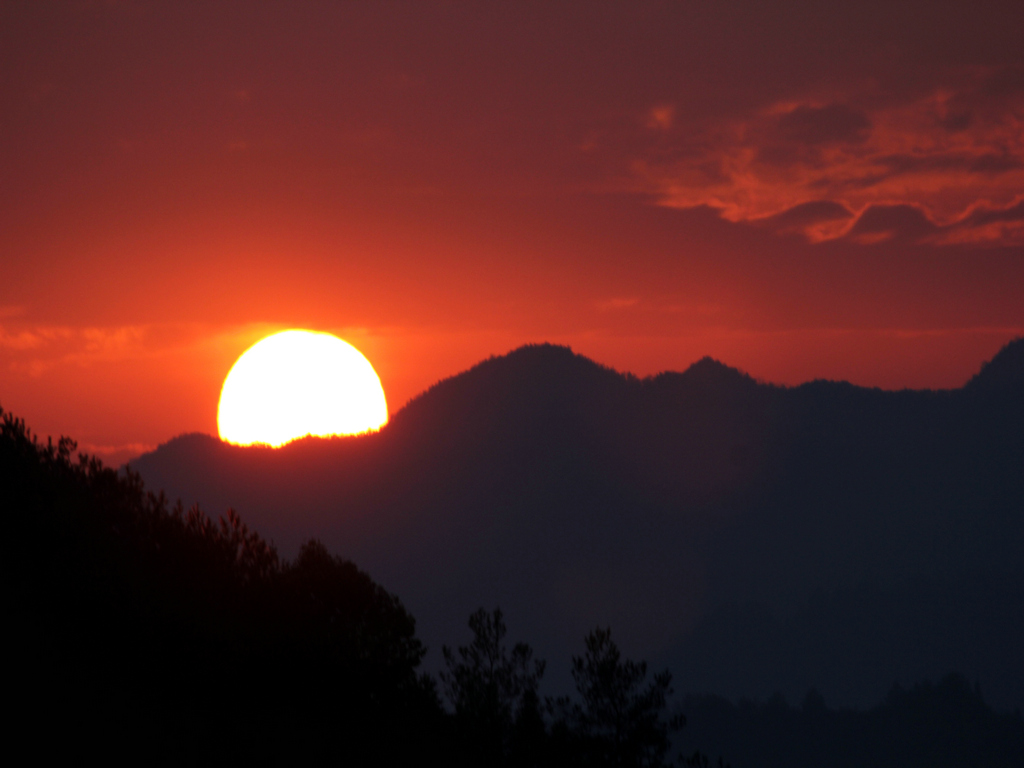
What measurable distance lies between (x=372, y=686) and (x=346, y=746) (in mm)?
4281

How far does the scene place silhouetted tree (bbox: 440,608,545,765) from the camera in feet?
136

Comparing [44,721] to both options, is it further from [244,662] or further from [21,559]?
[21,559]

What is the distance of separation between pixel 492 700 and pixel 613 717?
13.3 meters

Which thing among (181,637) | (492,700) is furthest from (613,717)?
(181,637)

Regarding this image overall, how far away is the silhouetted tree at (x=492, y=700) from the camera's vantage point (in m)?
41.5

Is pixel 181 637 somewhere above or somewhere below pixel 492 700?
above

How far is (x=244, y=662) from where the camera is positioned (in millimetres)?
30766

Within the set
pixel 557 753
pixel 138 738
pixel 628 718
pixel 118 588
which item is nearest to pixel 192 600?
pixel 118 588

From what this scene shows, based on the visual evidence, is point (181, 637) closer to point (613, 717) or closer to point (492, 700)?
Answer: point (492, 700)

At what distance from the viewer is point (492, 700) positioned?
45844mm

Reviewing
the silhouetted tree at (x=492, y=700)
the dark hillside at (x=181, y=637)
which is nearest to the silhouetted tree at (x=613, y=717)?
the silhouetted tree at (x=492, y=700)

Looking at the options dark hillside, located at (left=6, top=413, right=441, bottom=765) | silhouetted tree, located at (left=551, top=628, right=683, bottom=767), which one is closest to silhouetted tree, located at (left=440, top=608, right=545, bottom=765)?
silhouetted tree, located at (left=551, top=628, right=683, bottom=767)

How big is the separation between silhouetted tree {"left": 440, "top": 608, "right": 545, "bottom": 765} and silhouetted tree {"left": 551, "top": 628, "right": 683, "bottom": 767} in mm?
3062

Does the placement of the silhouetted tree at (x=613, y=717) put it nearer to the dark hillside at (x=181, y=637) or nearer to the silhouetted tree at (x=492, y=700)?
the silhouetted tree at (x=492, y=700)
